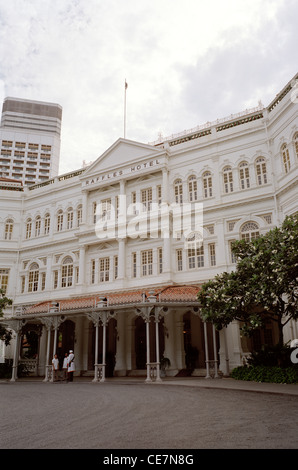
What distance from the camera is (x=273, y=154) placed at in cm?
2378

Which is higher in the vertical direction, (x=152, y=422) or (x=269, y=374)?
(x=269, y=374)

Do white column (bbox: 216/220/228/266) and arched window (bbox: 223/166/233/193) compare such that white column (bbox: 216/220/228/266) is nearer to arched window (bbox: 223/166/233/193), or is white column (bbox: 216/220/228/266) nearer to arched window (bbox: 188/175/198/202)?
arched window (bbox: 223/166/233/193)

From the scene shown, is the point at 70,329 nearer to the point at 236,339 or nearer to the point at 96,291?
the point at 96,291

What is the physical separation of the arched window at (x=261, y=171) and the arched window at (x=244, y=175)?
682 millimetres

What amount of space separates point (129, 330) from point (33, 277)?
10.6m

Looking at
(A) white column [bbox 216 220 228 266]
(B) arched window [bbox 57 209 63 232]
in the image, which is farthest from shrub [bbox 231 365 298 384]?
(B) arched window [bbox 57 209 63 232]

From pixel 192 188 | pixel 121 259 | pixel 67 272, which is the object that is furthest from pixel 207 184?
pixel 67 272

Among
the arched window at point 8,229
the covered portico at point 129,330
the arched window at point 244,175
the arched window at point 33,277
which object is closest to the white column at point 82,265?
the covered portico at point 129,330

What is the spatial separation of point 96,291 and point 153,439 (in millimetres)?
21102

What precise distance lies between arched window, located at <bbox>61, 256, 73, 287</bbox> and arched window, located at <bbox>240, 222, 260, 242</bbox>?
13.3 metres

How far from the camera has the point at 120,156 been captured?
29.4 metres

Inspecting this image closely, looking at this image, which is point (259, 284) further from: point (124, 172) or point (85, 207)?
point (85, 207)

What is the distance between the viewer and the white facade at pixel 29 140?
93188 mm

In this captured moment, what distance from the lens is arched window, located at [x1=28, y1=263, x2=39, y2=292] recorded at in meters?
31.8
